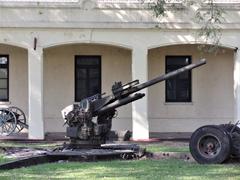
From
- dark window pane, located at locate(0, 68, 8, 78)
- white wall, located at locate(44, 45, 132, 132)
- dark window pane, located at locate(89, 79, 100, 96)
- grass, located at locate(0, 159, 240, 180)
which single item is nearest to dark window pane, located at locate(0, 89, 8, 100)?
dark window pane, located at locate(0, 68, 8, 78)

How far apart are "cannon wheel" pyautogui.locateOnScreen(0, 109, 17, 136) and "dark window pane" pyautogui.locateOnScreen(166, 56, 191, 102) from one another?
5785 millimetres

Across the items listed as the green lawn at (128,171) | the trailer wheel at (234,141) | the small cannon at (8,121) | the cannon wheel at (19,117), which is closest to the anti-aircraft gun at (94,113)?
the green lawn at (128,171)

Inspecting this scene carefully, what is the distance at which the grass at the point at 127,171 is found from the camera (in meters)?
11.3

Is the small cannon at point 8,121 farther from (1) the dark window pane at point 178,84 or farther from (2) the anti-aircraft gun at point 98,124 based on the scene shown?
(2) the anti-aircraft gun at point 98,124

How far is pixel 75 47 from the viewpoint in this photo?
75.9 feet

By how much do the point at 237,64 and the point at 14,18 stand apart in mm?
7490

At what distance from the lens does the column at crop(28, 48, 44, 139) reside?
20.8 m

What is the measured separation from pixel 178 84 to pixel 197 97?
0.85m

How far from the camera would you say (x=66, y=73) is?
23.2 m

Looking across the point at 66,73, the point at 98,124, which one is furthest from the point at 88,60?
the point at 98,124

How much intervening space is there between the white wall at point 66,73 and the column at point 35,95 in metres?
2.24

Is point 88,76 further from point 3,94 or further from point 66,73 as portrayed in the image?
point 3,94

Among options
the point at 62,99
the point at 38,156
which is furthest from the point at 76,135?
the point at 62,99

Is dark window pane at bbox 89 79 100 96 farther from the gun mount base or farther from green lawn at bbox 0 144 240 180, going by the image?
green lawn at bbox 0 144 240 180
